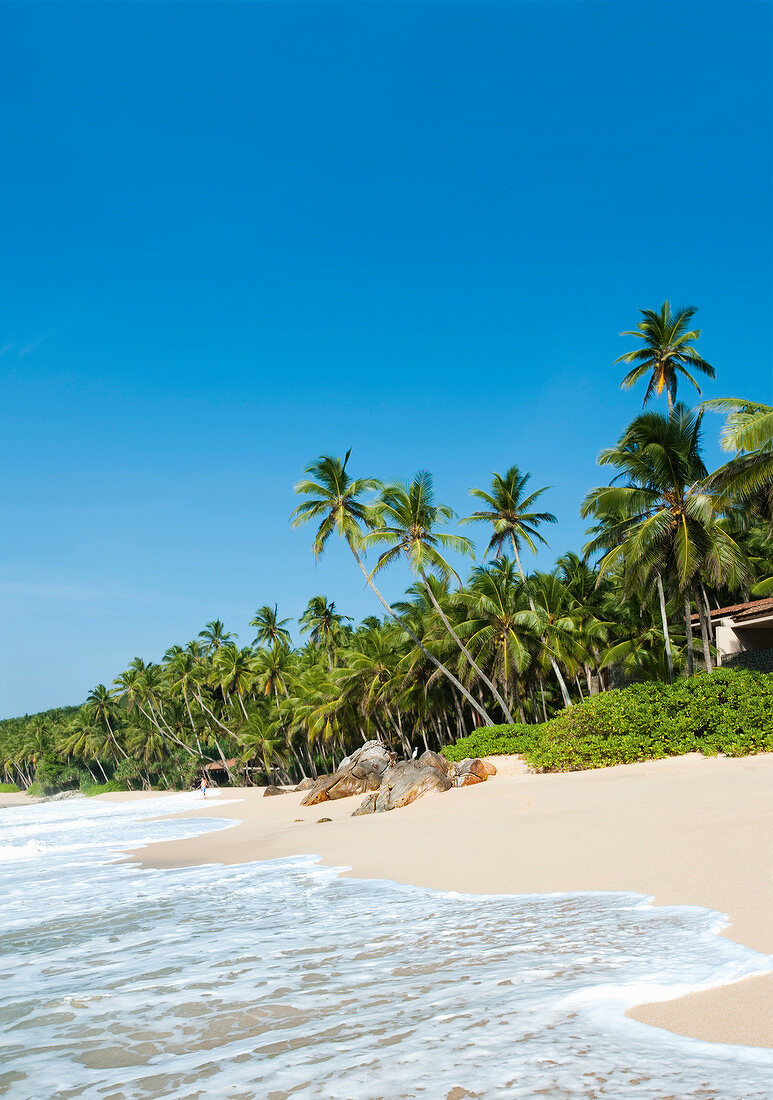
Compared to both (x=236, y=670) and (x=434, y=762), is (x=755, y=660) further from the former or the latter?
(x=236, y=670)

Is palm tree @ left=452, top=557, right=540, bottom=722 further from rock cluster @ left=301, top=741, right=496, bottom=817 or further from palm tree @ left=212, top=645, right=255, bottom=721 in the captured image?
palm tree @ left=212, top=645, right=255, bottom=721

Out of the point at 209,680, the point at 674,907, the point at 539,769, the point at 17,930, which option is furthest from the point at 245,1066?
the point at 209,680

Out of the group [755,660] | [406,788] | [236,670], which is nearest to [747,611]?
[755,660]

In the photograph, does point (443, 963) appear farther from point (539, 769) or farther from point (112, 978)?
point (539, 769)

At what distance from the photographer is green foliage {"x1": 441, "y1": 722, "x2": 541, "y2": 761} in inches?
812

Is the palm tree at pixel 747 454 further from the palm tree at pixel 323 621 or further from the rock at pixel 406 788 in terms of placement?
the palm tree at pixel 323 621

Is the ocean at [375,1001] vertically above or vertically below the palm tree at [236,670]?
below

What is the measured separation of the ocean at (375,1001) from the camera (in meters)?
2.39

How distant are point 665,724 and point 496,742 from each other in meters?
7.54

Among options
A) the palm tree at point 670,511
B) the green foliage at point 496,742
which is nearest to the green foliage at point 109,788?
the green foliage at point 496,742

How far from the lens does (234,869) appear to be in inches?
367

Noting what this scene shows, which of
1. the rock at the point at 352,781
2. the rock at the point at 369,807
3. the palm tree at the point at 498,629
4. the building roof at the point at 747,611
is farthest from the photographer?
the palm tree at the point at 498,629

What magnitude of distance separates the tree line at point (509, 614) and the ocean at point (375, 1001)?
12036mm

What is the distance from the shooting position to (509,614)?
27094 mm
